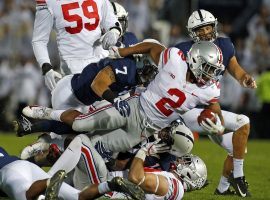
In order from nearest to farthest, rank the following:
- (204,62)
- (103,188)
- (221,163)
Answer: (103,188), (204,62), (221,163)

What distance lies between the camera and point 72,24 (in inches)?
359

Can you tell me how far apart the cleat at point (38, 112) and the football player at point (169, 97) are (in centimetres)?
73

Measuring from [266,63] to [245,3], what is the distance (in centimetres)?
180

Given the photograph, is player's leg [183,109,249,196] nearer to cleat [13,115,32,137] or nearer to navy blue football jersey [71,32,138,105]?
navy blue football jersey [71,32,138,105]

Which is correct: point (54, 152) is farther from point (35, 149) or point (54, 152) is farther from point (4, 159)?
point (4, 159)

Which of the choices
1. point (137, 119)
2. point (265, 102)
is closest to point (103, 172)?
point (137, 119)

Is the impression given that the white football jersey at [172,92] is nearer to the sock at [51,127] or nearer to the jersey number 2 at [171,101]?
the jersey number 2 at [171,101]

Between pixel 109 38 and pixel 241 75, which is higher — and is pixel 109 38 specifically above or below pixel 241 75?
above

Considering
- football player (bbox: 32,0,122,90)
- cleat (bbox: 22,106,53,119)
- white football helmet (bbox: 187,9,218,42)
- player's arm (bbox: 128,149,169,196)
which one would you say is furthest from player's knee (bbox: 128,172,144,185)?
football player (bbox: 32,0,122,90)

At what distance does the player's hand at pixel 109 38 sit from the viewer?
27.8ft

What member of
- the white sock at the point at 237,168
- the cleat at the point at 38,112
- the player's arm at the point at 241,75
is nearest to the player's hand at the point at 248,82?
the player's arm at the point at 241,75

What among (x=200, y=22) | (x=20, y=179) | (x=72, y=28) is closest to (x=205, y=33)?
(x=200, y=22)

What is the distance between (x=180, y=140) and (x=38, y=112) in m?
1.69

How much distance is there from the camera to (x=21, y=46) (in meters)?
18.4
